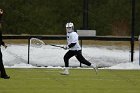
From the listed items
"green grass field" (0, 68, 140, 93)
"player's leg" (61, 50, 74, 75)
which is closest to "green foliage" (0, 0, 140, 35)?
"green grass field" (0, 68, 140, 93)

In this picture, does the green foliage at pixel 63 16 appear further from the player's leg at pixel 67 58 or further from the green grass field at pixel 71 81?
the player's leg at pixel 67 58

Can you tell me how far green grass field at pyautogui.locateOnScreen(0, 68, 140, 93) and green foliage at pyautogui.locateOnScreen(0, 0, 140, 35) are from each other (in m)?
38.3

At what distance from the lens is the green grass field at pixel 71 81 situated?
48.6ft

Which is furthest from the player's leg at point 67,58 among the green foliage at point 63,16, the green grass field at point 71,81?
the green foliage at point 63,16

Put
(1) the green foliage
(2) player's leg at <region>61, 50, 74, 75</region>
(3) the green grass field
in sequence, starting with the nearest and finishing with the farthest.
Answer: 1. (3) the green grass field
2. (2) player's leg at <region>61, 50, 74, 75</region>
3. (1) the green foliage

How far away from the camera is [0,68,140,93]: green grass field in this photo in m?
14.8

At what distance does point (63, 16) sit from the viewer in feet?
202

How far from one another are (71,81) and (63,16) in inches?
1763

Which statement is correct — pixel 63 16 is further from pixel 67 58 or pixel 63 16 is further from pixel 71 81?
pixel 71 81

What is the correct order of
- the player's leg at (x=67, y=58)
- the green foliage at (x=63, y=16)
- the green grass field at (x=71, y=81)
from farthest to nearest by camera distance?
1. the green foliage at (x=63, y=16)
2. the player's leg at (x=67, y=58)
3. the green grass field at (x=71, y=81)

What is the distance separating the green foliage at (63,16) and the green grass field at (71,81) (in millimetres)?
38322

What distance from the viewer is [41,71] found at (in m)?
20.4

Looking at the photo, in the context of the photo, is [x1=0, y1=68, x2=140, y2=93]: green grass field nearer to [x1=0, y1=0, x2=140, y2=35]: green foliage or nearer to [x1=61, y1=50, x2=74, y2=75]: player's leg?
[x1=61, y1=50, x2=74, y2=75]: player's leg

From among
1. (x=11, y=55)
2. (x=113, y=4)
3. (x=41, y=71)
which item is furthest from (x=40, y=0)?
(x=41, y=71)
